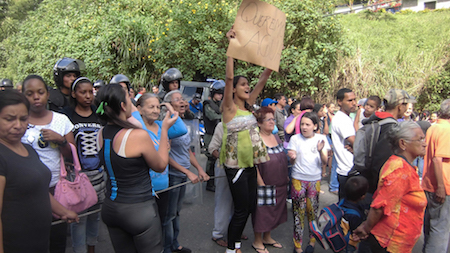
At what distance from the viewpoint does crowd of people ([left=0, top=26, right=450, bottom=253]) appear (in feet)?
6.99

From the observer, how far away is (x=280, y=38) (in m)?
3.22

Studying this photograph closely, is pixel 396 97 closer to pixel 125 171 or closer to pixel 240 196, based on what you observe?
pixel 240 196

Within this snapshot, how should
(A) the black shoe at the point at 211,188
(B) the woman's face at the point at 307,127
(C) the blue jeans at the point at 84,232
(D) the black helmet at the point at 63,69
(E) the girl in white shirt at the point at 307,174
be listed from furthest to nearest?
1. (A) the black shoe at the point at 211,188
2. (B) the woman's face at the point at 307,127
3. (E) the girl in white shirt at the point at 307,174
4. (D) the black helmet at the point at 63,69
5. (C) the blue jeans at the point at 84,232

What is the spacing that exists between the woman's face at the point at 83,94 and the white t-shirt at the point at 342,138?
3.11 meters

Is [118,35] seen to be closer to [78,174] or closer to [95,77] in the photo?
[95,77]

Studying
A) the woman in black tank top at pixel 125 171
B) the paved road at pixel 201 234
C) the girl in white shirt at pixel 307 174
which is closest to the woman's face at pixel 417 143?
the girl in white shirt at pixel 307 174

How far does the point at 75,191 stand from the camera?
9.45ft

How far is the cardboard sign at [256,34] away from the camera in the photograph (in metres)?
2.94

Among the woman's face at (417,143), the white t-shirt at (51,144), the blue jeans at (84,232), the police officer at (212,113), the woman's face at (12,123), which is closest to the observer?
the woman's face at (12,123)

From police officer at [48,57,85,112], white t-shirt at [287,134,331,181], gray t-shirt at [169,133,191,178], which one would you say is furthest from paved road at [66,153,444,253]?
police officer at [48,57,85,112]

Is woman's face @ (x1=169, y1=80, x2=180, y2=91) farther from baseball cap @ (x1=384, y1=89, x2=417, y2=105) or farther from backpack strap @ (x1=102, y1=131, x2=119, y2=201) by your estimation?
baseball cap @ (x1=384, y1=89, x2=417, y2=105)

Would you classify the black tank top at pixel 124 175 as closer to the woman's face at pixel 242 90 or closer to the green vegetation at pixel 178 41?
the woman's face at pixel 242 90

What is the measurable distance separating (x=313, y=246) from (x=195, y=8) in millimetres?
8529

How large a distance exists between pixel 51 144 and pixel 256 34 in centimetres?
215
